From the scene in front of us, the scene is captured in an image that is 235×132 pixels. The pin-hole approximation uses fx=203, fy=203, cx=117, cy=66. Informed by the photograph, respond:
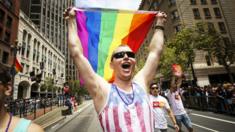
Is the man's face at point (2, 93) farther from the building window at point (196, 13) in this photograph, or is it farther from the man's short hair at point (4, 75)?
the building window at point (196, 13)

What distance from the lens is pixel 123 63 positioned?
211cm

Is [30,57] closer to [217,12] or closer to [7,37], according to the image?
[7,37]

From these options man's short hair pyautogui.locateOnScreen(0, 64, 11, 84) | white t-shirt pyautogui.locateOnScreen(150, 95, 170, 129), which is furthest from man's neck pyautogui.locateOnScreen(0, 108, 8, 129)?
white t-shirt pyautogui.locateOnScreen(150, 95, 170, 129)

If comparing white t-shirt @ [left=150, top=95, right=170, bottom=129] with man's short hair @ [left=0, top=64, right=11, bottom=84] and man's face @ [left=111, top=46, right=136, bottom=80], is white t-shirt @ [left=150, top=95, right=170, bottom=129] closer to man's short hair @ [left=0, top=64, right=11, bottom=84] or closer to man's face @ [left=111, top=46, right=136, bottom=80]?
man's face @ [left=111, top=46, right=136, bottom=80]

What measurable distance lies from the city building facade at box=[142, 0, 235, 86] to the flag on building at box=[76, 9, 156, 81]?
108 feet

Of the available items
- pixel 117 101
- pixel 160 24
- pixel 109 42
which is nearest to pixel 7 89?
pixel 117 101

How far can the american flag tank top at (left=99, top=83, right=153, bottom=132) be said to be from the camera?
183cm

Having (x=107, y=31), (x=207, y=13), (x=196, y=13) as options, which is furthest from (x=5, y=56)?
(x=207, y=13)

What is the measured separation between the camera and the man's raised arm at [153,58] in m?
2.30

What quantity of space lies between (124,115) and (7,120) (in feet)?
3.20

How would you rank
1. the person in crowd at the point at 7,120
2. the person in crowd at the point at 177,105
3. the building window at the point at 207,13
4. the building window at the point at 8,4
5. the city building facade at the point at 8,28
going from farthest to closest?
the building window at the point at 207,13
the building window at the point at 8,4
the city building facade at the point at 8,28
the person in crowd at the point at 177,105
the person in crowd at the point at 7,120

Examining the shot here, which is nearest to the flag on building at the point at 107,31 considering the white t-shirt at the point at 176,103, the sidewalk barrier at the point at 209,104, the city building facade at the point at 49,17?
the white t-shirt at the point at 176,103

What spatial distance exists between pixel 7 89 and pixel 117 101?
37.7 inches

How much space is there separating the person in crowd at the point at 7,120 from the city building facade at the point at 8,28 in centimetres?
3223
